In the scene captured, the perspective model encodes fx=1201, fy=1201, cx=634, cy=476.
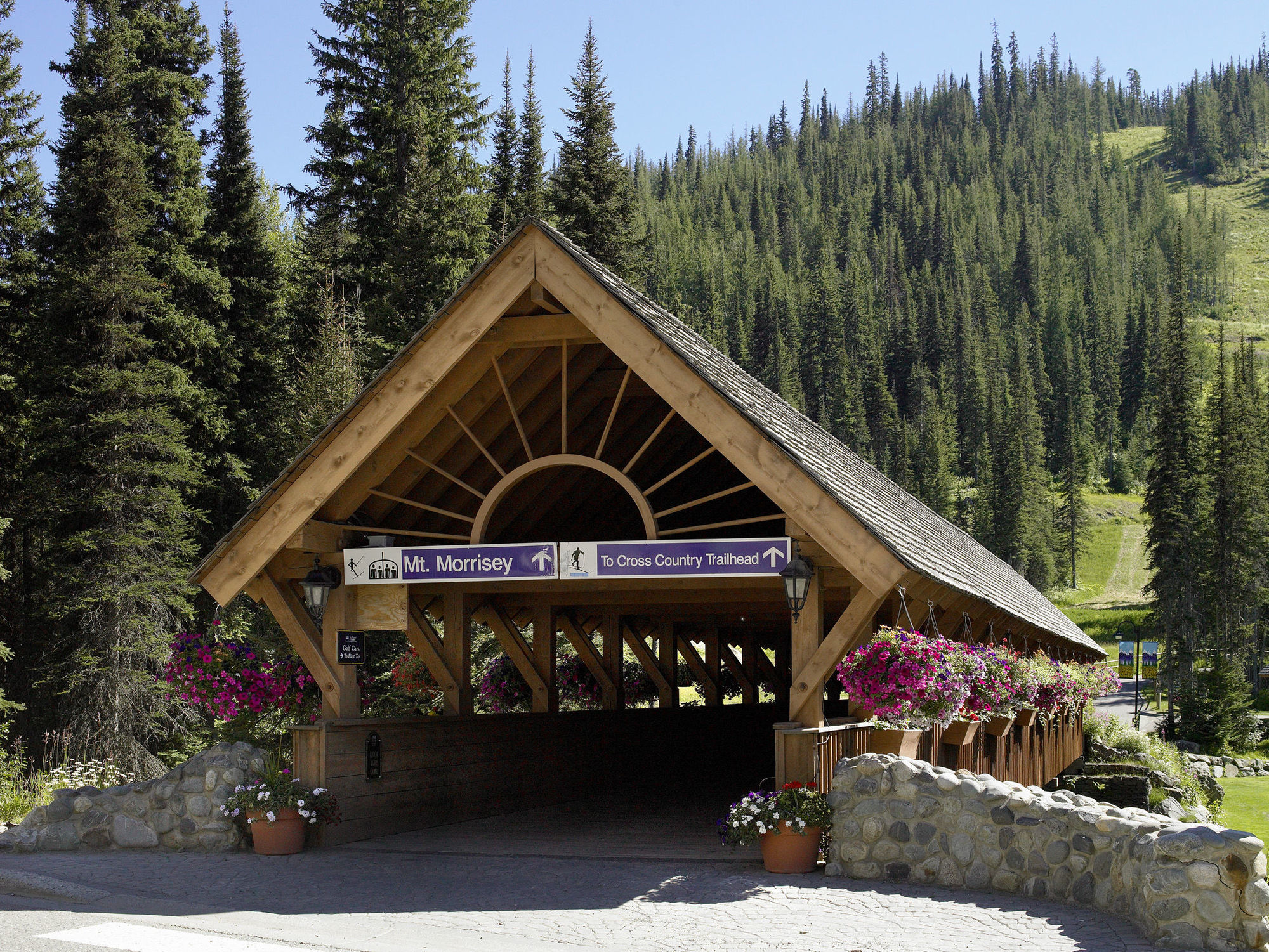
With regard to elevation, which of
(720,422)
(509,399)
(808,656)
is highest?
(509,399)

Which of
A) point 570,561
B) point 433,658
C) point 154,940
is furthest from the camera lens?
point 433,658

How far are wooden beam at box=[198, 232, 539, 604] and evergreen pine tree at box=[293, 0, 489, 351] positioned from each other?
820 inches

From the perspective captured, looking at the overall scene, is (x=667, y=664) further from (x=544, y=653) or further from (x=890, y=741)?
(x=890, y=741)

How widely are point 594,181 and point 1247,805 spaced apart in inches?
982

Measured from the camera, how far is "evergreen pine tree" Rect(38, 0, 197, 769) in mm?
21719

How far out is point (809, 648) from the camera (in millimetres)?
9297

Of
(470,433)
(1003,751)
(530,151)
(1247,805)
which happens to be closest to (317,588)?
(470,433)

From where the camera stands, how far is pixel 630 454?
1388cm

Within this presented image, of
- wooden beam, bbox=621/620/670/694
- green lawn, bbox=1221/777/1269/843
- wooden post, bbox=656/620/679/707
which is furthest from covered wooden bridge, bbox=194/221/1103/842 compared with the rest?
green lawn, bbox=1221/777/1269/843

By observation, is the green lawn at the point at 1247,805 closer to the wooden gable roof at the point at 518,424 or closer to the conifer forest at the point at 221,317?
the conifer forest at the point at 221,317

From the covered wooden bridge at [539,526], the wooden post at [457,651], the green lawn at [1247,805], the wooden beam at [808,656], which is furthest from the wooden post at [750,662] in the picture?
the wooden beam at [808,656]

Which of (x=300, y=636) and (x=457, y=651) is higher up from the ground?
(x=300, y=636)

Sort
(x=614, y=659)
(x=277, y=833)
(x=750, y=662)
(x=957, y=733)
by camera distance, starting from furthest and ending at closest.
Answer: (x=750, y=662) < (x=614, y=659) < (x=957, y=733) < (x=277, y=833)

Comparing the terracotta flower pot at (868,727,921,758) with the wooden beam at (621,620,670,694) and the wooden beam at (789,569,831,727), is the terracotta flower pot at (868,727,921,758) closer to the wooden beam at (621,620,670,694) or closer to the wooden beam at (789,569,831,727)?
the wooden beam at (789,569,831,727)
